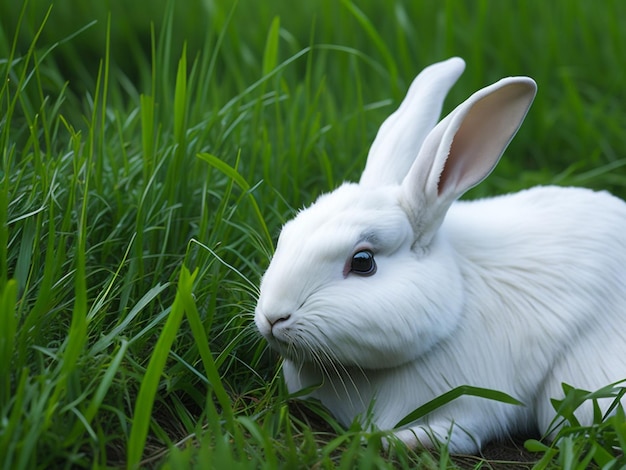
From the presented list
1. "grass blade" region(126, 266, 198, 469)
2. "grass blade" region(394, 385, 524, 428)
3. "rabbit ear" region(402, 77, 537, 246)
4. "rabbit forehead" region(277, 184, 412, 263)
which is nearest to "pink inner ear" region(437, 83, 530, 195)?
"rabbit ear" region(402, 77, 537, 246)

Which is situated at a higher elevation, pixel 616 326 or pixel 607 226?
pixel 607 226

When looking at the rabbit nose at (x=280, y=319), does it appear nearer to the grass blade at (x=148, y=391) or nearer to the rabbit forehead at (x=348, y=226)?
the rabbit forehead at (x=348, y=226)

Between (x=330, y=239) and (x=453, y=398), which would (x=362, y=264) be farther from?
(x=453, y=398)

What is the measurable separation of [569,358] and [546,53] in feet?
9.92

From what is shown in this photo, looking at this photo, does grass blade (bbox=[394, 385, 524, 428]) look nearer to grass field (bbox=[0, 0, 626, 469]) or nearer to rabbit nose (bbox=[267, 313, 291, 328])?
grass field (bbox=[0, 0, 626, 469])

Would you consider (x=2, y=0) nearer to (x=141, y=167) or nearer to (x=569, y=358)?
A: (x=141, y=167)

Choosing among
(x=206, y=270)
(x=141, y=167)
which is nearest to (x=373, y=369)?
(x=206, y=270)

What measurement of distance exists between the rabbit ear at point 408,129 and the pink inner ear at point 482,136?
224mm

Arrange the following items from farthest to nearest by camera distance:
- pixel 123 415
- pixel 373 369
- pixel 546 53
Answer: pixel 546 53 → pixel 373 369 → pixel 123 415

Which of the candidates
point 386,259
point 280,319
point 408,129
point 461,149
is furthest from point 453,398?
point 408,129

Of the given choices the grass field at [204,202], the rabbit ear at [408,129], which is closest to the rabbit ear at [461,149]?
the rabbit ear at [408,129]

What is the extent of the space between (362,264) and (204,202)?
812 millimetres

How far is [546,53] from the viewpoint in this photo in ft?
20.0

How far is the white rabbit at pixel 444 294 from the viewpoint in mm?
3271
